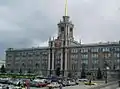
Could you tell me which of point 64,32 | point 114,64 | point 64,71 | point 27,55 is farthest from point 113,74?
point 27,55

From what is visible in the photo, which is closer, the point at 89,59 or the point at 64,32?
the point at 89,59

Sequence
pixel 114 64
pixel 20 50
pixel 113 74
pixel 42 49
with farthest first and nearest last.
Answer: pixel 20 50 → pixel 42 49 → pixel 114 64 → pixel 113 74

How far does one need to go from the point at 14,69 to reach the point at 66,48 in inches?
1603

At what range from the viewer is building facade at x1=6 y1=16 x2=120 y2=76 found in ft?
425

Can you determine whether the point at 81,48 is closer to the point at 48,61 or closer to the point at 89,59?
the point at 89,59

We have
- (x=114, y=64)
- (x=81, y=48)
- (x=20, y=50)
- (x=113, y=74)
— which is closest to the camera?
(x=113, y=74)

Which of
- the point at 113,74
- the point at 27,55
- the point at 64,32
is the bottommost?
the point at 113,74

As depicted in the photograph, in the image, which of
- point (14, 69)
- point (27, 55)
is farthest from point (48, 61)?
point (14, 69)

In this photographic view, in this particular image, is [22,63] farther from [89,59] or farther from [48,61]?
[89,59]

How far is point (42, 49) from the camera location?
150625 mm

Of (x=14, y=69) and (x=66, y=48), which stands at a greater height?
(x=66, y=48)

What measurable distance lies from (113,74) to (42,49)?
50.8 m

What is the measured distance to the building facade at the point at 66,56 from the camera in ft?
425

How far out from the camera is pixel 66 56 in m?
139
